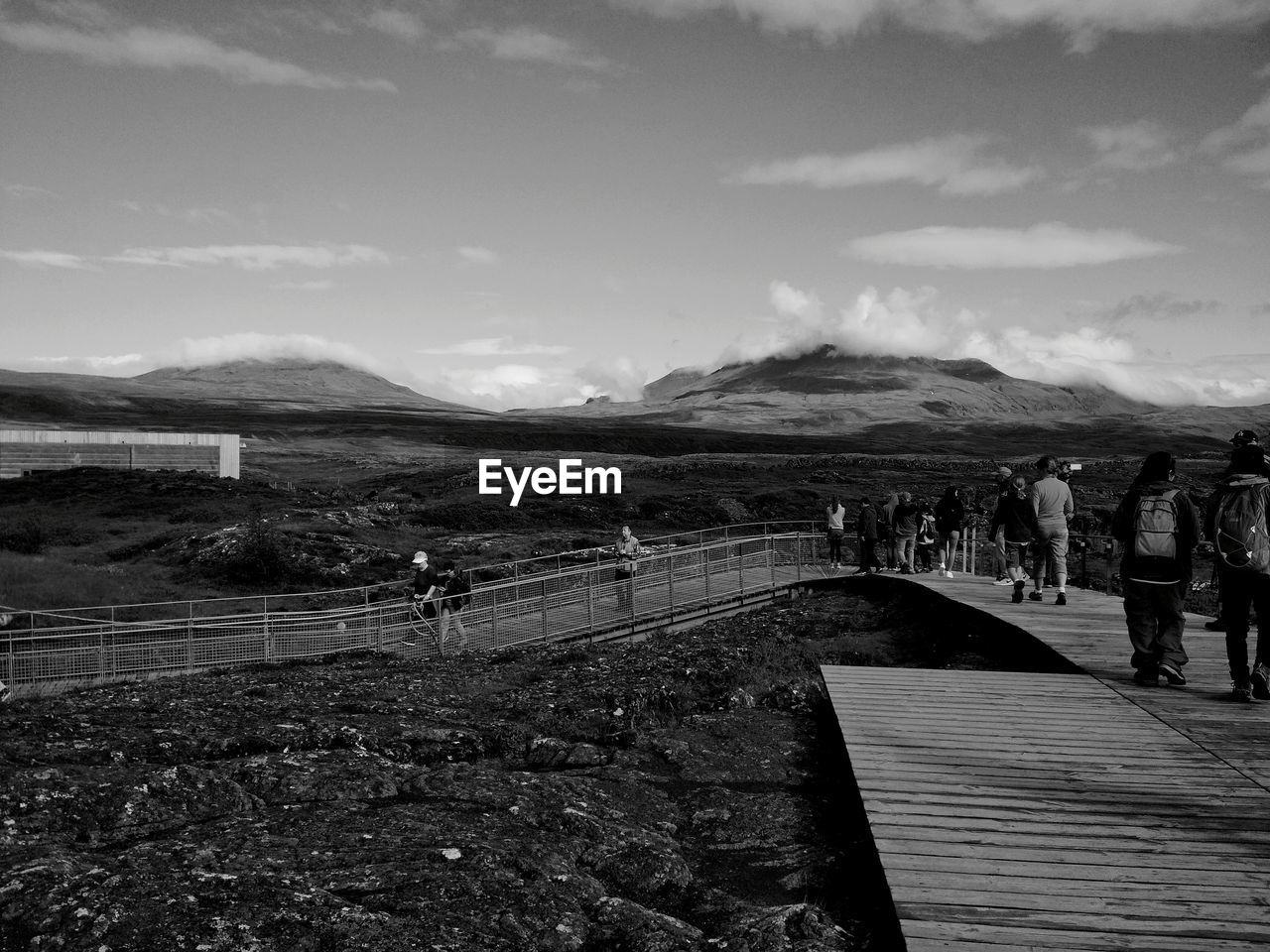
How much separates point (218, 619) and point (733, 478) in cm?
6334

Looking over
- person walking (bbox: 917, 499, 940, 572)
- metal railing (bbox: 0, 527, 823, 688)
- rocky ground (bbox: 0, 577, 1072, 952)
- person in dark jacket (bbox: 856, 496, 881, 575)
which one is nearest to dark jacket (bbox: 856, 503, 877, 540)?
person in dark jacket (bbox: 856, 496, 881, 575)

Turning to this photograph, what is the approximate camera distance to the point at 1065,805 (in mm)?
6109

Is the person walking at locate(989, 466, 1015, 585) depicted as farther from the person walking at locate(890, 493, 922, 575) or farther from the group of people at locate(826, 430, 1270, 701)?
the group of people at locate(826, 430, 1270, 701)

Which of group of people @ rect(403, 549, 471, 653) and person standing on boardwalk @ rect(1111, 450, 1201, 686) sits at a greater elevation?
person standing on boardwalk @ rect(1111, 450, 1201, 686)

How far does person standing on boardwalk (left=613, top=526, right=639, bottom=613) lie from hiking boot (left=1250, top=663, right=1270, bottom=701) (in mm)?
13615

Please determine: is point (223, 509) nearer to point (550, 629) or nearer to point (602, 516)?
point (602, 516)

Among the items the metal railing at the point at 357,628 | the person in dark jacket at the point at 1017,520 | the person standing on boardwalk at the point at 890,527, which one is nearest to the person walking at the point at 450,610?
the metal railing at the point at 357,628

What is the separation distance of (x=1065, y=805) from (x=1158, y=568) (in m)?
3.83

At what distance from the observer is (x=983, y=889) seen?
195 inches

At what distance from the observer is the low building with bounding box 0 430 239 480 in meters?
64.9

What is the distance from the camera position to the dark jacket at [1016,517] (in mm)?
14516

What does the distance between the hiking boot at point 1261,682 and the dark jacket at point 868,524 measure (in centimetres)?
→ 1342

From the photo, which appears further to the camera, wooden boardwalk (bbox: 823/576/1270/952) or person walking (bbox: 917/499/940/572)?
person walking (bbox: 917/499/940/572)

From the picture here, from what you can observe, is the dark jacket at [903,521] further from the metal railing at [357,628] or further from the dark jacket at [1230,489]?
the dark jacket at [1230,489]
